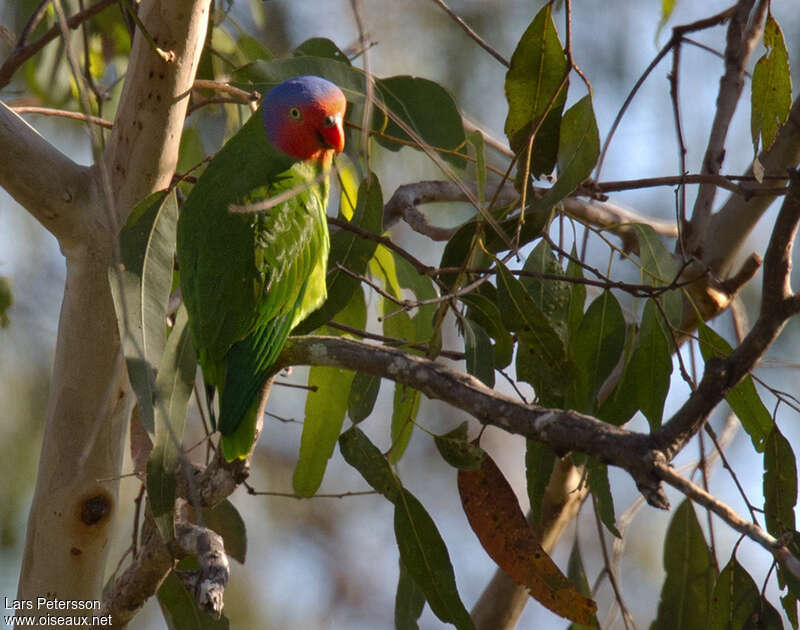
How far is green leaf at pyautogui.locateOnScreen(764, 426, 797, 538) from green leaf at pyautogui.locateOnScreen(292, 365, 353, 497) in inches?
29.8

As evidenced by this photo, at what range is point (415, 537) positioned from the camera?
1.54 meters

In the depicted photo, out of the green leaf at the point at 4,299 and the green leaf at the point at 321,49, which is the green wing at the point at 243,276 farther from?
the green leaf at the point at 4,299

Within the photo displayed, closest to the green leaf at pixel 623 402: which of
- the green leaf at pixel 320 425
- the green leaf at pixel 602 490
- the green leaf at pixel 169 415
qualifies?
the green leaf at pixel 602 490

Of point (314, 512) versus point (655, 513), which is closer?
point (655, 513)

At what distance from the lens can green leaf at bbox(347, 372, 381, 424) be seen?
1.62 m

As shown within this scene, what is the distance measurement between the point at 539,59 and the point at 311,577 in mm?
3445

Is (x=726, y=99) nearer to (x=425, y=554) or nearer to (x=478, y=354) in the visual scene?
(x=478, y=354)

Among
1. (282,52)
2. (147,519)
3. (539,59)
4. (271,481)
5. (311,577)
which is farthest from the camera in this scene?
(311,577)

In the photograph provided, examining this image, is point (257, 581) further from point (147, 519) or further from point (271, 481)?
point (147, 519)

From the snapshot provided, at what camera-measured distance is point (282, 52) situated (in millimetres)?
3709

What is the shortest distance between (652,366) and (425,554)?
50 centimetres

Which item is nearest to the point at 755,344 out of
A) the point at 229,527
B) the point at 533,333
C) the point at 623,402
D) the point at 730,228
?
the point at 533,333

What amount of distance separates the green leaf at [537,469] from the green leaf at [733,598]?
35cm

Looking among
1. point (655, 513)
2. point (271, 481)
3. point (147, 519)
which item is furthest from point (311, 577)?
point (147, 519)
